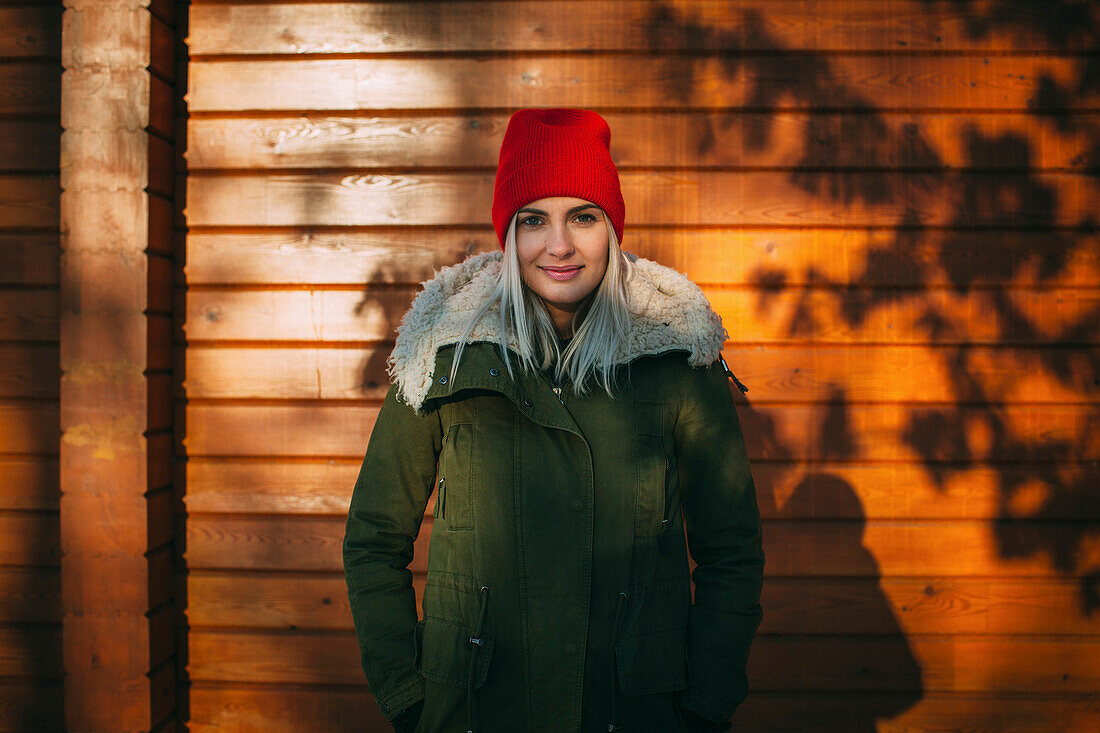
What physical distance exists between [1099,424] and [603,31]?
2.60 metres

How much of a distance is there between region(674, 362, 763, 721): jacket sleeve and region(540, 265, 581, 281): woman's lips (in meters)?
0.38

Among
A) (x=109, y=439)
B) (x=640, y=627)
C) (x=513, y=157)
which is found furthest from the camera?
(x=109, y=439)

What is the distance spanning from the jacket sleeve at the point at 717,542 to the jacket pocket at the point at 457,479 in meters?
0.52

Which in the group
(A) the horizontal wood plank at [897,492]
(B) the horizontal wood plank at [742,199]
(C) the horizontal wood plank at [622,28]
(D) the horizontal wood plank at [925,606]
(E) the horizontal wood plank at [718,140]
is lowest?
(D) the horizontal wood plank at [925,606]

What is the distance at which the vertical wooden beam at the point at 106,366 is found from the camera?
266cm

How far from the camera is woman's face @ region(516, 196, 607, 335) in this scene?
5.28 ft

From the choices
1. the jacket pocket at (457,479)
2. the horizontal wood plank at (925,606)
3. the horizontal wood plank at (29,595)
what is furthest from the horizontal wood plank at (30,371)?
the jacket pocket at (457,479)

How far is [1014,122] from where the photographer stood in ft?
9.04

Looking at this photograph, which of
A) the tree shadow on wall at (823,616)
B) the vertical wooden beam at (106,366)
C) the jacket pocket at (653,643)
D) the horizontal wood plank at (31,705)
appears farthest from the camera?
the horizontal wood plank at (31,705)

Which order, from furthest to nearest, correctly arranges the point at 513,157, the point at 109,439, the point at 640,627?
the point at 109,439 < the point at 513,157 < the point at 640,627

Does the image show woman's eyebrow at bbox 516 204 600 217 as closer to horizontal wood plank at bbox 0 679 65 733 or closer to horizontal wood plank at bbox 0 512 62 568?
horizontal wood plank at bbox 0 512 62 568

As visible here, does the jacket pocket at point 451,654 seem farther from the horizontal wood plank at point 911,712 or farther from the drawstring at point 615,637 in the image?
the horizontal wood plank at point 911,712

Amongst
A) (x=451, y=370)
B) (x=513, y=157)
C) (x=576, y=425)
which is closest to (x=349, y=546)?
(x=451, y=370)

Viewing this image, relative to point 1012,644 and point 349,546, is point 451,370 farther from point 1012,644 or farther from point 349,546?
point 1012,644
